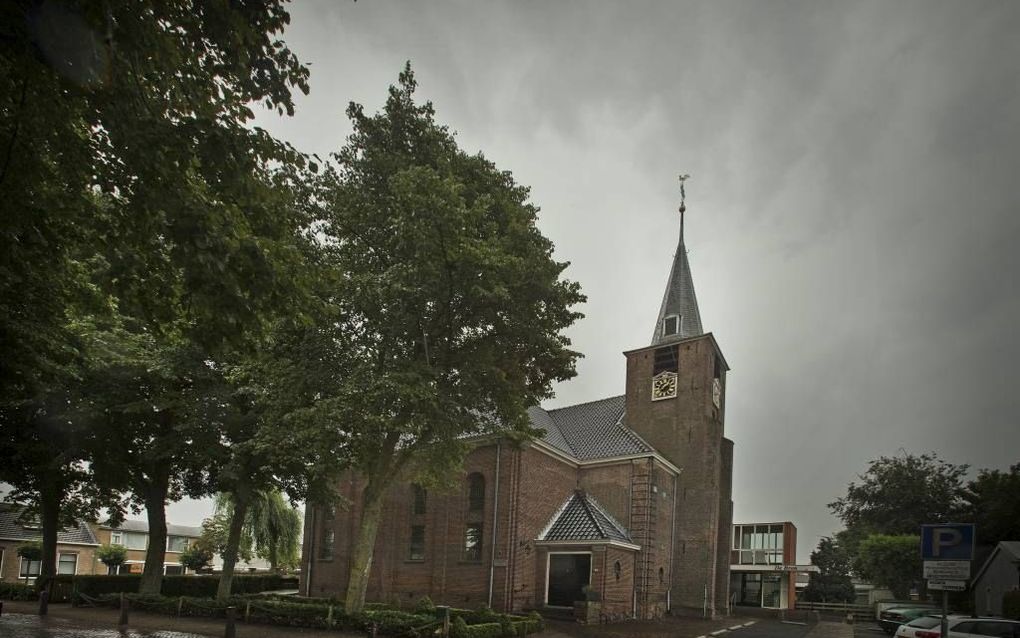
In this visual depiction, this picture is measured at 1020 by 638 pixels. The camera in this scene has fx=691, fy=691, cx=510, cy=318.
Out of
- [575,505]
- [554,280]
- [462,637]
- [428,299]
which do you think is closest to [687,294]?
[575,505]

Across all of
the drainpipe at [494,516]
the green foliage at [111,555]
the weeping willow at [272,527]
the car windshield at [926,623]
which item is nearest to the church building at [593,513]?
the drainpipe at [494,516]

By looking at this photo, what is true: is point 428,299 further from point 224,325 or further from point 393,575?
point 393,575

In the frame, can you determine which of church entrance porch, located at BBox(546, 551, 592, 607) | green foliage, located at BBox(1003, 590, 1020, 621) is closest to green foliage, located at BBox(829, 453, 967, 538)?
green foliage, located at BBox(1003, 590, 1020, 621)

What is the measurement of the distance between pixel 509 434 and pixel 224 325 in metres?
13.0

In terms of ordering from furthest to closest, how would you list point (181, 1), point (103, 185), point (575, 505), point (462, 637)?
point (575, 505), point (462, 637), point (103, 185), point (181, 1)

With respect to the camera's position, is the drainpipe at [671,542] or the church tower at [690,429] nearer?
the drainpipe at [671,542]

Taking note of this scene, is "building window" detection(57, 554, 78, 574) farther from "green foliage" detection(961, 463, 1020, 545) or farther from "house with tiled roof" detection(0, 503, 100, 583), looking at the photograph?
"green foliage" detection(961, 463, 1020, 545)

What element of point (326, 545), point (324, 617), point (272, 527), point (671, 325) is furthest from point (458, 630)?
point (671, 325)

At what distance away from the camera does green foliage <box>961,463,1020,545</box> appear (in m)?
41.7

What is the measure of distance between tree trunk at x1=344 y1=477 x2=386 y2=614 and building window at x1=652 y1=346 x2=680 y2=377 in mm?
20641

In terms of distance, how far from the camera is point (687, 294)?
39.5m

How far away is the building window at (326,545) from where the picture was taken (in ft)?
122

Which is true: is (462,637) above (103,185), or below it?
below

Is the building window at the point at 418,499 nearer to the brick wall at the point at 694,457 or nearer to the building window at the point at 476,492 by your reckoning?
the building window at the point at 476,492
